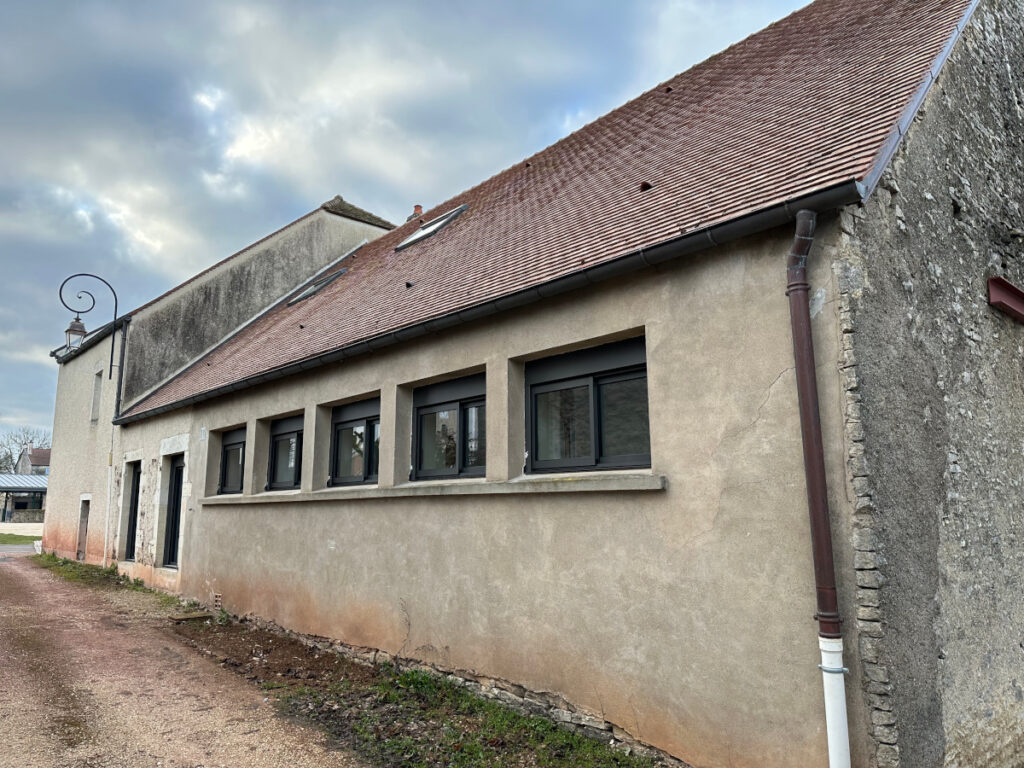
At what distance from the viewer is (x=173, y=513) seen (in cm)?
1324

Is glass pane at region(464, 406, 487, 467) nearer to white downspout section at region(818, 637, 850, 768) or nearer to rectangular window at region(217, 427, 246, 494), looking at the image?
white downspout section at region(818, 637, 850, 768)

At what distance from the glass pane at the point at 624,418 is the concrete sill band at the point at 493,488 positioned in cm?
25

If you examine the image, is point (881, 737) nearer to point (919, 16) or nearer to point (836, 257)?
point (836, 257)

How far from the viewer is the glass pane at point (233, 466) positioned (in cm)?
1091

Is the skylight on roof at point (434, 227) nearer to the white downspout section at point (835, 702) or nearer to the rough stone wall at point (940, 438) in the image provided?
the rough stone wall at point (940, 438)

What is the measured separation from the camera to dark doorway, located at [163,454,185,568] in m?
13.1

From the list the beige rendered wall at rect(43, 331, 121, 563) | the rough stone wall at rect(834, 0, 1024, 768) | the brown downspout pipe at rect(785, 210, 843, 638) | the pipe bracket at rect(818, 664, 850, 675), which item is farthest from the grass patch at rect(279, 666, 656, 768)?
the beige rendered wall at rect(43, 331, 121, 563)

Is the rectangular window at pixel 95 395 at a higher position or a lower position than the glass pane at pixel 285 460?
higher

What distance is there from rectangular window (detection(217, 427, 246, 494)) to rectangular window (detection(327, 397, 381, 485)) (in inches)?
102

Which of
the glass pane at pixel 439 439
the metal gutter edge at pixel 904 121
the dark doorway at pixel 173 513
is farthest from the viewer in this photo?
the dark doorway at pixel 173 513

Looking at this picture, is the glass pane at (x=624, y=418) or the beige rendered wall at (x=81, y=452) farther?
the beige rendered wall at (x=81, y=452)


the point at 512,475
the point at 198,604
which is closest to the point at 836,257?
the point at 512,475

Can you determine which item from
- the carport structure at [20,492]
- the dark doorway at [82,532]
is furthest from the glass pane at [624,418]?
the carport structure at [20,492]

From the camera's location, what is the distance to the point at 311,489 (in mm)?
8672
